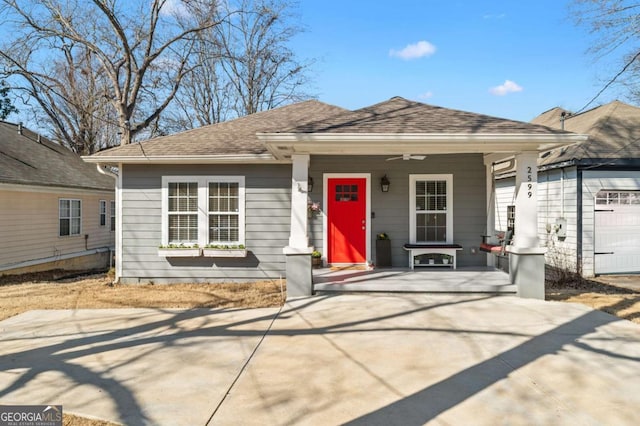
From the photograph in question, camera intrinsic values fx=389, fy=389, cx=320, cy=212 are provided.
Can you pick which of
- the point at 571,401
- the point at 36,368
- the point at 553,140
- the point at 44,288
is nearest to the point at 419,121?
the point at 553,140

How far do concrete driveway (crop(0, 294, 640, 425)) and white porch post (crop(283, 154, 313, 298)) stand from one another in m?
0.65

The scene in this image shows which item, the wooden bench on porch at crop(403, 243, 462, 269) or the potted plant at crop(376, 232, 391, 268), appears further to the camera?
the potted plant at crop(376, 232, 391, 268)

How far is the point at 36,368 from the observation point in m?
3.83

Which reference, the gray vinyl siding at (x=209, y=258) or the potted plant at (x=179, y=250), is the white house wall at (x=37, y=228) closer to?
the gray vinyl siding at (x=209, y=258)

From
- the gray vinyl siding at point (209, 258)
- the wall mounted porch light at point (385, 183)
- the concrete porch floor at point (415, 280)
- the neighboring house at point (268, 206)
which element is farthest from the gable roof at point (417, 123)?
the concrete porch floor at point (415, 280)

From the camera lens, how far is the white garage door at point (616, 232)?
9625 millimetres

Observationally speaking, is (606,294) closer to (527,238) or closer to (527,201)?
(527,238)

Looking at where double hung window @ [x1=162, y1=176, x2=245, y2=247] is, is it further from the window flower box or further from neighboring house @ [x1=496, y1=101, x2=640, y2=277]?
neighboring house @ [x1=496, y1=101, x2=640, y2=277]

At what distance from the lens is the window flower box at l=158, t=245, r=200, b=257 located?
8.33 meters

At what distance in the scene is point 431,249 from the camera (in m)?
8.27

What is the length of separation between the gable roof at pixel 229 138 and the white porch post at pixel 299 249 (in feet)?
6.49

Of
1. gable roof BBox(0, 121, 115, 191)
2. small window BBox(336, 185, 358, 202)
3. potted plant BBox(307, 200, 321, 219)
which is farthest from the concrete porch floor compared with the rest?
gable roof BBox(0, 121, 115, 191)

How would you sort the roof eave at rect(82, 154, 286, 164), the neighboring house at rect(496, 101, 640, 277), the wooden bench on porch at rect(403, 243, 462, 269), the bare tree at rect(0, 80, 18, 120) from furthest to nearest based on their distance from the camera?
the bare tree at rect(0, 80, 18, 120) < the neighboring house at rect(496, 101, 640, 277) < the wooden bench on porch at rect(403, 243, 462, 269) < the roof eave at rect(82, 154, 286, 164)

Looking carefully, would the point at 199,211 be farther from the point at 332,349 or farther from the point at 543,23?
the point at 543,23
